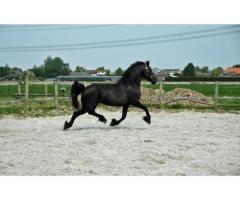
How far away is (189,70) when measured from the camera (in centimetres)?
545

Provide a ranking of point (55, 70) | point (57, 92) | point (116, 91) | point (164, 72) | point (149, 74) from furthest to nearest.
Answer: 1. point (57, 92)
2. point (116, 91)
3. point (149, 74)
4. point (164, 72)
5. point (55, 70)

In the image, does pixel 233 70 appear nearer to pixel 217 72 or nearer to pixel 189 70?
pixel 217 72

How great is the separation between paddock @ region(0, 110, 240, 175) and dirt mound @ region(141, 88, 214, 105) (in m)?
1.39

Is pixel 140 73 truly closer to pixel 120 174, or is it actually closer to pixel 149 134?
pixel 149 134

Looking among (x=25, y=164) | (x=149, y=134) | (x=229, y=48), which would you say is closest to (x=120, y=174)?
(x=25, y=164)

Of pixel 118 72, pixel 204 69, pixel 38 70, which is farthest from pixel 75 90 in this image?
pixel 204 69

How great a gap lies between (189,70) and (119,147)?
150 cm

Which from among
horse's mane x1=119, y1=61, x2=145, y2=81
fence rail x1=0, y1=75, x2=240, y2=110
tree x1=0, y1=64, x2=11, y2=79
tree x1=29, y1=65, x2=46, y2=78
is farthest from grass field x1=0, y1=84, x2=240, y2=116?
horse's mane x1=119, y1=61, x2=145, y2=81

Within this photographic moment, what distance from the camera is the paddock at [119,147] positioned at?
4098 mm

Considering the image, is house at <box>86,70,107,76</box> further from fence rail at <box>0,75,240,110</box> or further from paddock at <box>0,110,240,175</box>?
paddock at <box>0,110,240,175</box>

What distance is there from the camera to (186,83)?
18.6 ft

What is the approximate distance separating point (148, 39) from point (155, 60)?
0.38 meters

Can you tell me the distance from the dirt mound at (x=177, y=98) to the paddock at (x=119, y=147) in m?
1.39

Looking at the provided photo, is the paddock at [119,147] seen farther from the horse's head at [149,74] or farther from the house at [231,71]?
the house at [231,71]
